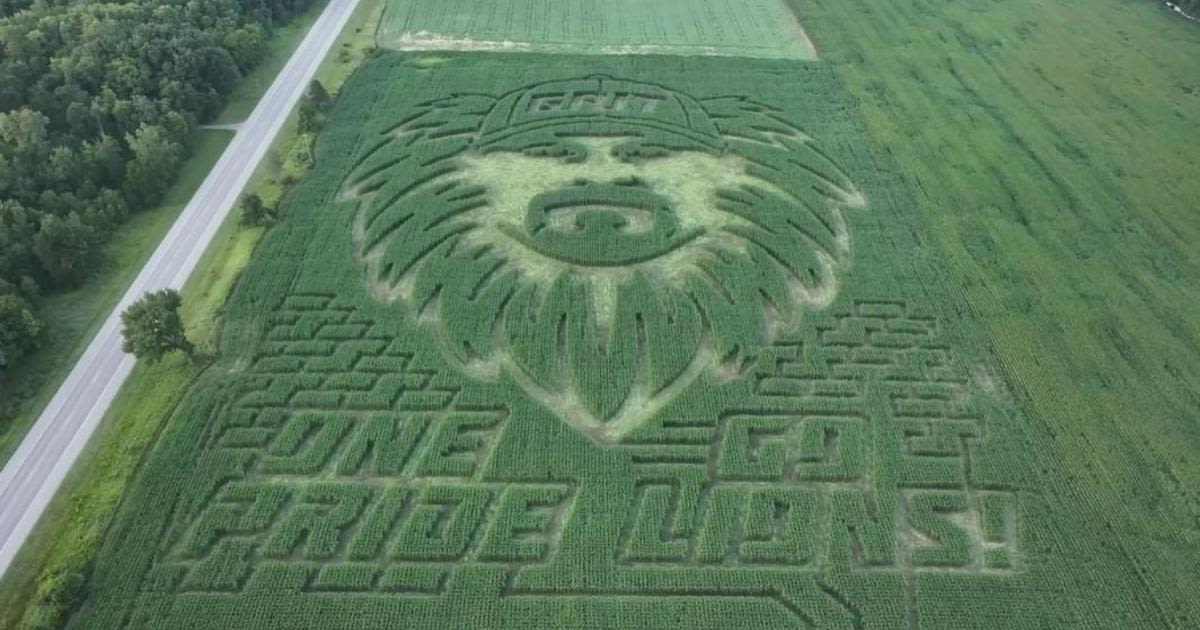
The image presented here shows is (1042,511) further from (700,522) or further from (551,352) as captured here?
(551,352)

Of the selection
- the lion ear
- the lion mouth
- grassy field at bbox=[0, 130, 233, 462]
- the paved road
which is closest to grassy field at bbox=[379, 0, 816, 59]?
the lion ear

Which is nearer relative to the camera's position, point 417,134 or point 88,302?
point 88,302

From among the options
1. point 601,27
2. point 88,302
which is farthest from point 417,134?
point 601,27

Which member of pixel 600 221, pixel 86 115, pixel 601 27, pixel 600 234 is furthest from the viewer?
pixel 601 27

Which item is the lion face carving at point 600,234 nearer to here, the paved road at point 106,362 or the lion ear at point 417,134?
the lion ear at point 417,134

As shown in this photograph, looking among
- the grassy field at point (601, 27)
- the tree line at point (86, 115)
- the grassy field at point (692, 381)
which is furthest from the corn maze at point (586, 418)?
the grassy field at point (601, 27)

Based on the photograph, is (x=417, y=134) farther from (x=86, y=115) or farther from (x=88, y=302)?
(x=88, y=302)

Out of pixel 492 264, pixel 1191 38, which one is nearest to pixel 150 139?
pixel 492 264
